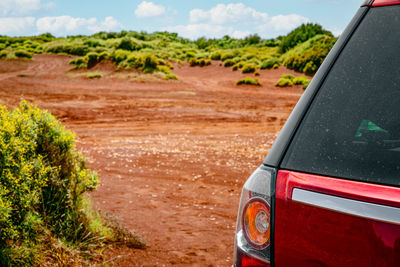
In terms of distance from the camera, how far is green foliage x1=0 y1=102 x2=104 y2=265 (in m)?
2.69

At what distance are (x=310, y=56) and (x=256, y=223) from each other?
3233cm

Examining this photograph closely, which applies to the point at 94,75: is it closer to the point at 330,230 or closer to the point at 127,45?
the point at 127,45

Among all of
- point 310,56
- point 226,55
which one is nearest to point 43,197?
point 310,56

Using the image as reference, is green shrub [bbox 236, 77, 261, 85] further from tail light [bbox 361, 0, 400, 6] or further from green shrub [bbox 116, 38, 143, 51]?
tail light [bbox 361, 0, 400, 6]

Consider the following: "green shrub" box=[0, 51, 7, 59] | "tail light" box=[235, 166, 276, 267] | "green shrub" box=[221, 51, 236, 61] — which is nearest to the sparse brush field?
"tail light" box=[235, 166, 276, 267]

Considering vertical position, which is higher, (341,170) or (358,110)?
(358,110)

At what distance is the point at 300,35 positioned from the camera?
41.2 metres

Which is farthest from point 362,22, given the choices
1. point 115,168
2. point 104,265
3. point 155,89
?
point 155,89

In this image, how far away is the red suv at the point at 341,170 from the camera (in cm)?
113

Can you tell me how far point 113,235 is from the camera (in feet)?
12.6

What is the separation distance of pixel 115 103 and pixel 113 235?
14183 mm

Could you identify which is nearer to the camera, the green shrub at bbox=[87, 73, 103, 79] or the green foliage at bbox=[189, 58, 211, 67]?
the green shrub at bbox=[87, 73, 103, 79]

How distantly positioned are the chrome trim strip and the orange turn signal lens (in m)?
0.17

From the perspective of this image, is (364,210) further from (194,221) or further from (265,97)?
(265,97)
